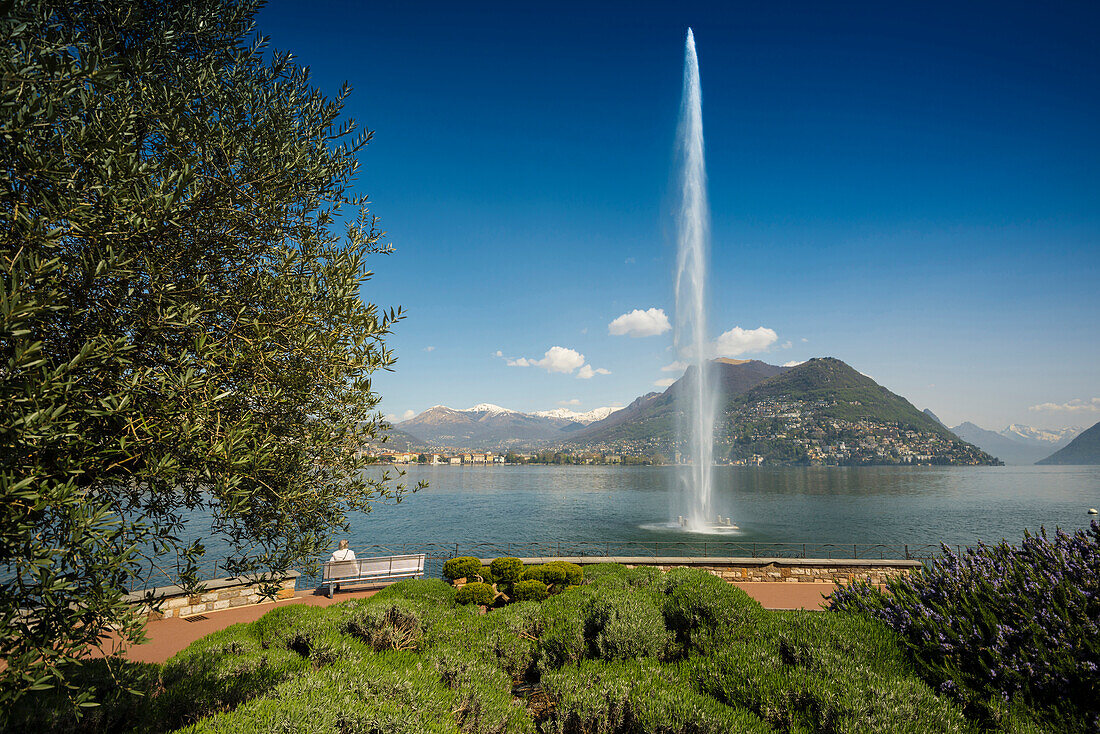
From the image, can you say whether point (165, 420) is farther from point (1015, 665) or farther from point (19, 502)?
point (1015, 665)

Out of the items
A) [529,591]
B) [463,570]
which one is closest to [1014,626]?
[529,591]

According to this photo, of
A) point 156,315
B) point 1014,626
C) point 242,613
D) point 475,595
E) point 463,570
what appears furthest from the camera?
point 463,570

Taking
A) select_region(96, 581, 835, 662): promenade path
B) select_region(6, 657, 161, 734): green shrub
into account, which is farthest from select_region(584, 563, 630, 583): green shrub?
select_region(6, 657, 161, 734): green shrub

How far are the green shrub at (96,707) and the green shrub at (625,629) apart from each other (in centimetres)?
572

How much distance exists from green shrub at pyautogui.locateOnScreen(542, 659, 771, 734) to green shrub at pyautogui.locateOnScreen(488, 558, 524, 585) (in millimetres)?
9301

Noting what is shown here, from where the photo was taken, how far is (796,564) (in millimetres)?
18000

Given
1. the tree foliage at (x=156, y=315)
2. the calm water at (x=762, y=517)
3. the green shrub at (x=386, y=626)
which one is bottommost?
the calm water at (x=762, y=517)

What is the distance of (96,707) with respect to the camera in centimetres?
548

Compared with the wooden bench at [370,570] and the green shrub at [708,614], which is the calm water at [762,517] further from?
the green shrub at [708,614]

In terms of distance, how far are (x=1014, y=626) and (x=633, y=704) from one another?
436 centimetres

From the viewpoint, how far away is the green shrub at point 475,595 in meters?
13.8

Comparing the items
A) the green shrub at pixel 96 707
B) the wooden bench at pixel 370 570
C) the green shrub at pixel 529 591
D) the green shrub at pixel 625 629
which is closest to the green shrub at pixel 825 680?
the green shrub at pixel 625 629

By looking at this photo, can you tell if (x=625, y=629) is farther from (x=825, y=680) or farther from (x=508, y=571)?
(x=508, y=571)

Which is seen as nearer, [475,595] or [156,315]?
[156,315]
